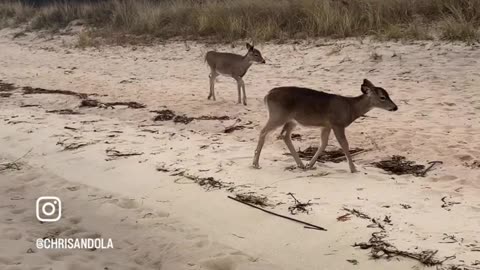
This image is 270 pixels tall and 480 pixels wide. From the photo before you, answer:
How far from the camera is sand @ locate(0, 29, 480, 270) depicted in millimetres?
5082

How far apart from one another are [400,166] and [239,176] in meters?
2.00

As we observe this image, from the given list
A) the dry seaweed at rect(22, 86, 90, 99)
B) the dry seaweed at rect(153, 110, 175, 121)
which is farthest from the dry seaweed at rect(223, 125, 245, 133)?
the dry seaweed at rect(22, 86, 90, 99)

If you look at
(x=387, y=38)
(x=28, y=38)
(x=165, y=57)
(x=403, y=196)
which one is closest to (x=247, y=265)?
(x=403, y=196)

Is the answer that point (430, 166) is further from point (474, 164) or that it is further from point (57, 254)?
point (57, 254)

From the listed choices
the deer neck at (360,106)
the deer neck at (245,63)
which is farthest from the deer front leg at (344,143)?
the deer neck at (245,63)

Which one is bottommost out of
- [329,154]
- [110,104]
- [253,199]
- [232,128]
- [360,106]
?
[110,104]

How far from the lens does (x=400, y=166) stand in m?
7.29

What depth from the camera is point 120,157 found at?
7941 millimetres

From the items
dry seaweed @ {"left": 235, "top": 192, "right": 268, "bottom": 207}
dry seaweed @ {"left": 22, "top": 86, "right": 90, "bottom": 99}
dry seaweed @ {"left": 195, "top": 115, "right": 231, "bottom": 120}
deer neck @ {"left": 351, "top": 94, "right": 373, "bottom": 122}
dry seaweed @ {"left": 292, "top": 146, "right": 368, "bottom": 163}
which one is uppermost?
deer neck @ {"left": 351, "top": 94, "right": 373, "bottom": 122}

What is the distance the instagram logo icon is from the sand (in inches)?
3.7

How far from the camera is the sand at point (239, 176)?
16.7 ft

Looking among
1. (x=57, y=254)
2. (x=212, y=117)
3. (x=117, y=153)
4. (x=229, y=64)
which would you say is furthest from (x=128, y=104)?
(x=57, y=254)

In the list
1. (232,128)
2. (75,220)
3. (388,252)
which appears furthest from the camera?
(232,128)

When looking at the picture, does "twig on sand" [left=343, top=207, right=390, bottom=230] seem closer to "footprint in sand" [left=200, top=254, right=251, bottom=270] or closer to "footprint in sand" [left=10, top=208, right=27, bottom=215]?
"footprint in sand" [left=200, top=254, right=251, bottom=270]
